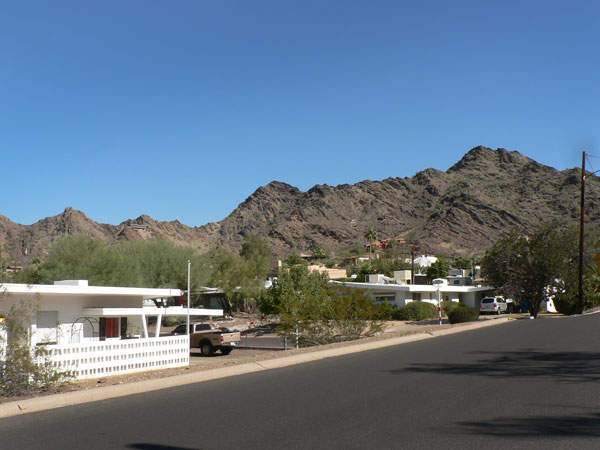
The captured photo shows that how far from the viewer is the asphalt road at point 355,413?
721 cm

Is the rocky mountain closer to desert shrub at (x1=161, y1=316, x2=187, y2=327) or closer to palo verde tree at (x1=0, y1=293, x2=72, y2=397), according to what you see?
desert shrub at (x1=161, y1=316, x2=187, y2=327)

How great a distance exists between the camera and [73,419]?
30.3ft

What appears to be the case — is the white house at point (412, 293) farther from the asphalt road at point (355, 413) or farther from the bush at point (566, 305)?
the asphalt road at point (355, 413)

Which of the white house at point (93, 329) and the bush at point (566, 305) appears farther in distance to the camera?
the bush at point (566, 305)

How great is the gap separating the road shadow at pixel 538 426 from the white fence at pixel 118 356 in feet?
29.8

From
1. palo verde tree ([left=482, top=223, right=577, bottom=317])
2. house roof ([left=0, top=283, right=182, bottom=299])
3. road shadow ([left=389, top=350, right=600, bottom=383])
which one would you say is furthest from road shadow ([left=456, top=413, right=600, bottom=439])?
palo verde tree ([left=482, top=223, right=577, bottom=317])

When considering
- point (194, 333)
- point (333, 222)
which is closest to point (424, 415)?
point (194, 333)

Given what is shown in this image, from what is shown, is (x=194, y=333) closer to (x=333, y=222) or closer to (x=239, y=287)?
(x=239, y=287)

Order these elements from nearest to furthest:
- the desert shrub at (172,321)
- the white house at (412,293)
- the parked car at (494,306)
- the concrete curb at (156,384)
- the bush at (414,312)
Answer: the concrete curb at (156,384) → the bush at (414,312) → the white house at (412,293) → the parked car at (494,306) → the desert shrub at (172,321)

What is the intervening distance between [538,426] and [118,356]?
12391 mm

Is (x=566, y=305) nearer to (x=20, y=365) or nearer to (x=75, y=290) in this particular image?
(x=75, y=290)

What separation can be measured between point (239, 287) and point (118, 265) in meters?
22.6

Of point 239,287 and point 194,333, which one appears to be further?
point 239,287

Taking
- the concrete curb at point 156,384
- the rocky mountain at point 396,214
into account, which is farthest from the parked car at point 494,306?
the rocky mountain at point 396,214
